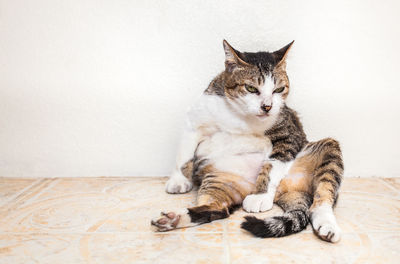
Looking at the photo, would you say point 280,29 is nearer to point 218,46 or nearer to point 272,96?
point 218,46

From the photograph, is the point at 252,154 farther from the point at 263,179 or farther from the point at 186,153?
the point at 186,153

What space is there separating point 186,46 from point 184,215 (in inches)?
37.4

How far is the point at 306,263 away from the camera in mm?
1037

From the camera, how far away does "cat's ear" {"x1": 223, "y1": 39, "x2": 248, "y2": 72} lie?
1.52 m

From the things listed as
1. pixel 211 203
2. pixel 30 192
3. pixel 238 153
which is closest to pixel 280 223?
pixel 211 203

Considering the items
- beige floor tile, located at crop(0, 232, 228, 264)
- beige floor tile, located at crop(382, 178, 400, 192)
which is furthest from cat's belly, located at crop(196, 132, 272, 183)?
beige floor tile, located at crop(382, 178, 400, 192)

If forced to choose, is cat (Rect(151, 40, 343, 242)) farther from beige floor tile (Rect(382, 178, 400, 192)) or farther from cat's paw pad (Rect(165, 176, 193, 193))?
beige floor tile (Rect(382, 178, 400, 192))

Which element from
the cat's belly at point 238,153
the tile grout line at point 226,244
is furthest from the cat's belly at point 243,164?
the tile grout line at point 226,244

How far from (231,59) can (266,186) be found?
22.9 inches

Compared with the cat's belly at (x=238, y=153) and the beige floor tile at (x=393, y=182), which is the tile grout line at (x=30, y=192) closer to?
the cat's belly at (x=238, y=153)

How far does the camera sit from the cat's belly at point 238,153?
5.28 ft

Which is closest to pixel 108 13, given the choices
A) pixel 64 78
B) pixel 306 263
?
pixel 64 78

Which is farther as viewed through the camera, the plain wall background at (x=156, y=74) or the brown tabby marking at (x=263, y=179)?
the plain wall background at (x=156, y=74)

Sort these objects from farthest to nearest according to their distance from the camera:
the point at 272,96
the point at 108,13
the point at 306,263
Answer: the point at 108,13
the point at 272,96
the point at 306,263
